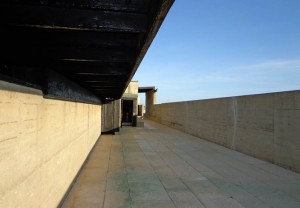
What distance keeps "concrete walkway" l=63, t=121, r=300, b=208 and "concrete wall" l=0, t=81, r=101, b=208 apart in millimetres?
1089

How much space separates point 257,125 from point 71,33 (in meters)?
9.63

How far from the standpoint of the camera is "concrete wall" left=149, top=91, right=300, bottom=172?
9266 mm

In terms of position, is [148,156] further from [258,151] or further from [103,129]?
[103,129]

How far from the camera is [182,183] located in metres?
7.34

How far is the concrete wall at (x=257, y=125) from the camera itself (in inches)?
365

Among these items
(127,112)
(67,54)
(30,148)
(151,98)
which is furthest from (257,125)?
(151,98)

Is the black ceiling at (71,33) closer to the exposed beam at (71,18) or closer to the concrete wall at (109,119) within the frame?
the exposed beam at (71,18)

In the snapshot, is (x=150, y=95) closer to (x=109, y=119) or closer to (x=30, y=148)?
(x=109, y=119)

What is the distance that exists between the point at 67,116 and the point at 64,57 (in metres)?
2.52

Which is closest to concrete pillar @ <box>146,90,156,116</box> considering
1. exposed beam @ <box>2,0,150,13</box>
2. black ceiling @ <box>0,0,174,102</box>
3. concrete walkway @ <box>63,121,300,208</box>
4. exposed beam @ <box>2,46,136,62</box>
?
concrete walkway @ <box>63,121,300,208</box>

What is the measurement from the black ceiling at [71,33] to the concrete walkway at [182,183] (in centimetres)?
261

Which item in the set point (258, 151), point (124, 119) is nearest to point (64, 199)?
point (258, 151)

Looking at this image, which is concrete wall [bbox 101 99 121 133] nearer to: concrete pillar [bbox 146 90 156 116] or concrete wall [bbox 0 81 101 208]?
concrete wall [bbox 0 81 101 208]

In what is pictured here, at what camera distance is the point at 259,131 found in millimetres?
11352
